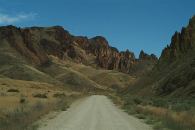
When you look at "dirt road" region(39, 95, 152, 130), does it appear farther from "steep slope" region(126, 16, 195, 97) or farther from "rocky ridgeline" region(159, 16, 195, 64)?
"rocky ridgeline" region(159, 16, 195, 64)

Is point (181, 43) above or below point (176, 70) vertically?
above

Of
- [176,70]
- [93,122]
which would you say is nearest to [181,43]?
[176,70]

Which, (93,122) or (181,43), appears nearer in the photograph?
(93,122)

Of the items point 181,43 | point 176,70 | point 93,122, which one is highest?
point 181,43

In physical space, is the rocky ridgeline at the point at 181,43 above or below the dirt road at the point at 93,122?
above

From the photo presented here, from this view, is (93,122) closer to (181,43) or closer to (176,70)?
(176,70)

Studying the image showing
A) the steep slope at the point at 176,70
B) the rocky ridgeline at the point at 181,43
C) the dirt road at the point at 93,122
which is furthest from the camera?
the rocky ridgeline at the point at 181,43

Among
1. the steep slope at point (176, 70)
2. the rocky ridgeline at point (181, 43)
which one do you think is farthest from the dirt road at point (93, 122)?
the rocky ridgeline at point (181, 43)

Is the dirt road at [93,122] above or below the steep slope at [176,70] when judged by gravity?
below

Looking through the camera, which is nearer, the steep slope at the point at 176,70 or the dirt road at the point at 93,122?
the dirt road at the point at 93,122

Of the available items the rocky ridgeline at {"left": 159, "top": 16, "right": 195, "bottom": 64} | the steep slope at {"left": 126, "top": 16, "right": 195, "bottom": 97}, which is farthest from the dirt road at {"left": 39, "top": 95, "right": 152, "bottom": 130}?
the rocky ridgeline at {"left": 159, "top": 16, "right": 195, "bottom": 64}

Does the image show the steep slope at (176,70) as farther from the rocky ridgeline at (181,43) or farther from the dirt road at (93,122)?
the dirt road at (93,122)

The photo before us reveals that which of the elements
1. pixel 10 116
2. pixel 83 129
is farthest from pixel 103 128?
pixel 10 116

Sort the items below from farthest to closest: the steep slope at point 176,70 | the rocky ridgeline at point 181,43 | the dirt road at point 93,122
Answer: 1. the rocky ridgeline at point 181,43
2. the steep slope at point 176,70
3. the dirt road at point 93,122
